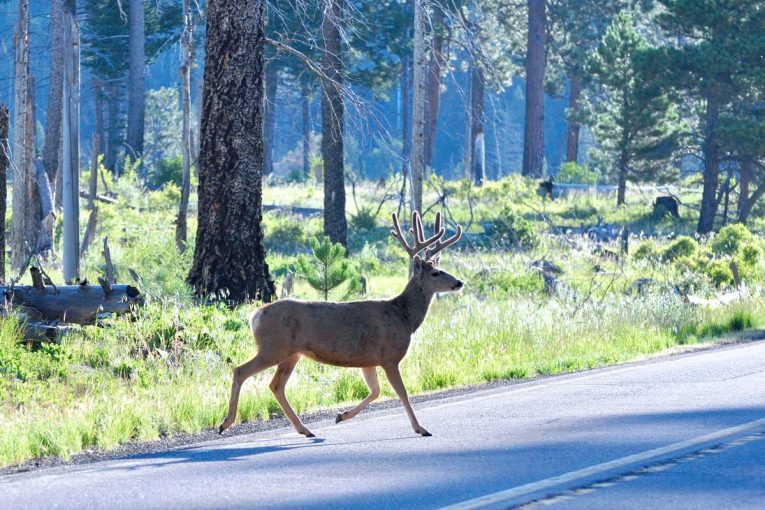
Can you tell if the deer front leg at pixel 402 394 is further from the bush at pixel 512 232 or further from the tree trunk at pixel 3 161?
the bush at pixel 512 232

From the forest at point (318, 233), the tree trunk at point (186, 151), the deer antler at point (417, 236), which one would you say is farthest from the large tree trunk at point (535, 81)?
the deer antler at point (417, 236)

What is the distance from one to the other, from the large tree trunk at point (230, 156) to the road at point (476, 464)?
5469 mm

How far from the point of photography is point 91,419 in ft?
32.6

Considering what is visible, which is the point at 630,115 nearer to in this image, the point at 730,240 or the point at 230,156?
the point at 730,240

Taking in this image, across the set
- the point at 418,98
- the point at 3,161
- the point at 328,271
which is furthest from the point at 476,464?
the point at 418,98

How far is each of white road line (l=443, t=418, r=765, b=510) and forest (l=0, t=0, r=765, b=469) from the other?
9.66 ft

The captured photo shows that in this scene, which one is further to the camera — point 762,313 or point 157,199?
point 157,199

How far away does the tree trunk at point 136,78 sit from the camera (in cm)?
4525

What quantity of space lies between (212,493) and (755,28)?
118ft

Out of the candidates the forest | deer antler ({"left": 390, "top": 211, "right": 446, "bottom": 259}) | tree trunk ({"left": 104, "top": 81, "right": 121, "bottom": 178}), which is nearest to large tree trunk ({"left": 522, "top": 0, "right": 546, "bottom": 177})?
the forest

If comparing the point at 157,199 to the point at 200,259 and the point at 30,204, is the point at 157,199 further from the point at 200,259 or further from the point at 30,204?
the point at 200,259

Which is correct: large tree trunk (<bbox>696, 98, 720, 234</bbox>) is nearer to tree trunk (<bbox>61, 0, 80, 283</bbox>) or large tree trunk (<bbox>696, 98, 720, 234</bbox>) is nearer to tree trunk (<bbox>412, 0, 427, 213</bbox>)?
tree trunk (<bbox>412, 0, 427, 213</bbox>)

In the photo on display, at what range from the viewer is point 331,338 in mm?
9758

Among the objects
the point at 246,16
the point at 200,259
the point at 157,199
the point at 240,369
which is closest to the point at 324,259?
the point at 200,259
